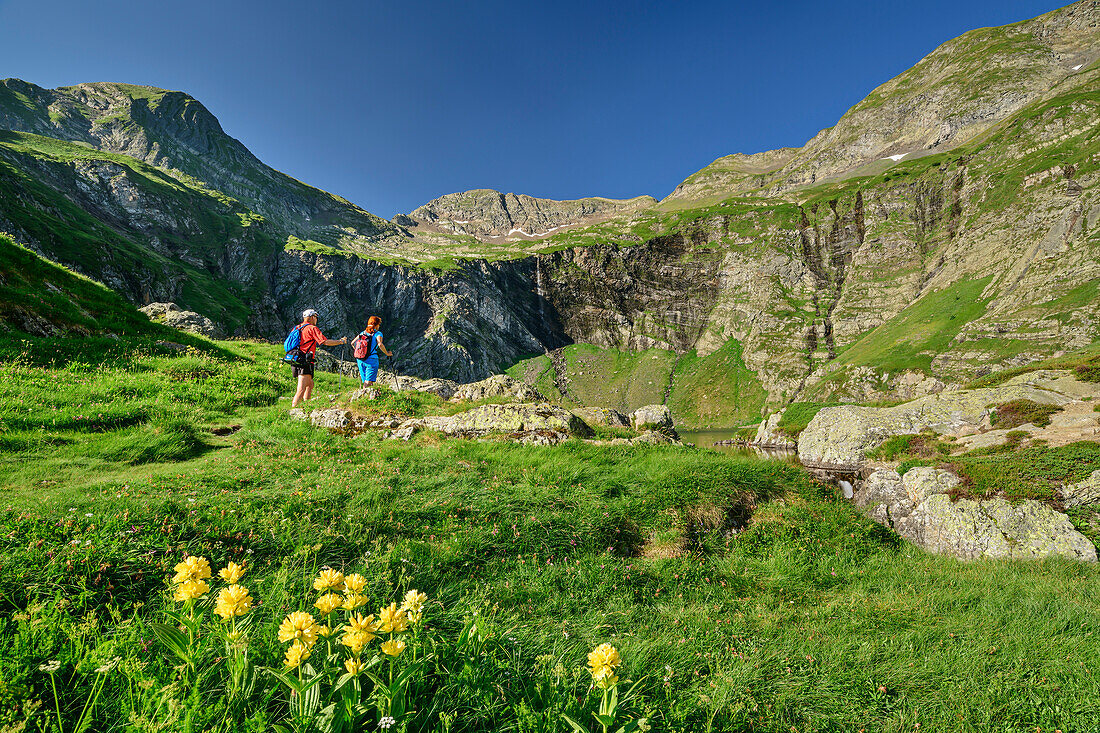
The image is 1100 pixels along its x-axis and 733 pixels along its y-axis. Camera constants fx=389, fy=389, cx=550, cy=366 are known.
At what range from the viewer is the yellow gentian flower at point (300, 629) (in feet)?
7.73

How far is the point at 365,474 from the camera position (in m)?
7.58

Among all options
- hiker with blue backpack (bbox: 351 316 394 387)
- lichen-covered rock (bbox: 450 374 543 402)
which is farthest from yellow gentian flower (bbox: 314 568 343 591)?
lichen-covered rock (bbox: 450 374 543 402)

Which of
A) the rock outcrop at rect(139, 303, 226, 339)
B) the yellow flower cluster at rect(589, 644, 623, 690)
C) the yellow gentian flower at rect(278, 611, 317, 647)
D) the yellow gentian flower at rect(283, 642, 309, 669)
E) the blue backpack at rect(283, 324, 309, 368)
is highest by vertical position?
the rock outcrop at rect(139, 303, 226, 339)

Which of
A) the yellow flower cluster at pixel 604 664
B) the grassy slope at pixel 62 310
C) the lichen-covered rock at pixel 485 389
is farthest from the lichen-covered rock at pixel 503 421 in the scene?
the grassy slope at pixel 62 310

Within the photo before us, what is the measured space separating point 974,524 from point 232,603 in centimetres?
1589

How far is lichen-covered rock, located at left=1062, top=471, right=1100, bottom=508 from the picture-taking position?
35.8 feet

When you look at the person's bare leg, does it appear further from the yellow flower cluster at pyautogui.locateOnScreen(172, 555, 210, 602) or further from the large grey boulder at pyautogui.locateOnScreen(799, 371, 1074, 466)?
the large grey boulder at pyautogui.locateOnScreen(799, 371, 1074, 466)

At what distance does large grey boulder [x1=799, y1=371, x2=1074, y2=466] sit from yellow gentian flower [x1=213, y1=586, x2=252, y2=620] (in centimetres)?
3254

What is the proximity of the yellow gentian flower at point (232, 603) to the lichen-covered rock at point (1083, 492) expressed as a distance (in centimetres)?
1872

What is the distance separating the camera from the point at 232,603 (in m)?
2.36

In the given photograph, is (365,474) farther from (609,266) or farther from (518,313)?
(609,266)

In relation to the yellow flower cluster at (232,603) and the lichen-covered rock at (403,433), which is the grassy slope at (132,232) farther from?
the yellow flower cluster at (232,603)

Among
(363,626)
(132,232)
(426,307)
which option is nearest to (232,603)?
(363,626)

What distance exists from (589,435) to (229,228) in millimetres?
193893
